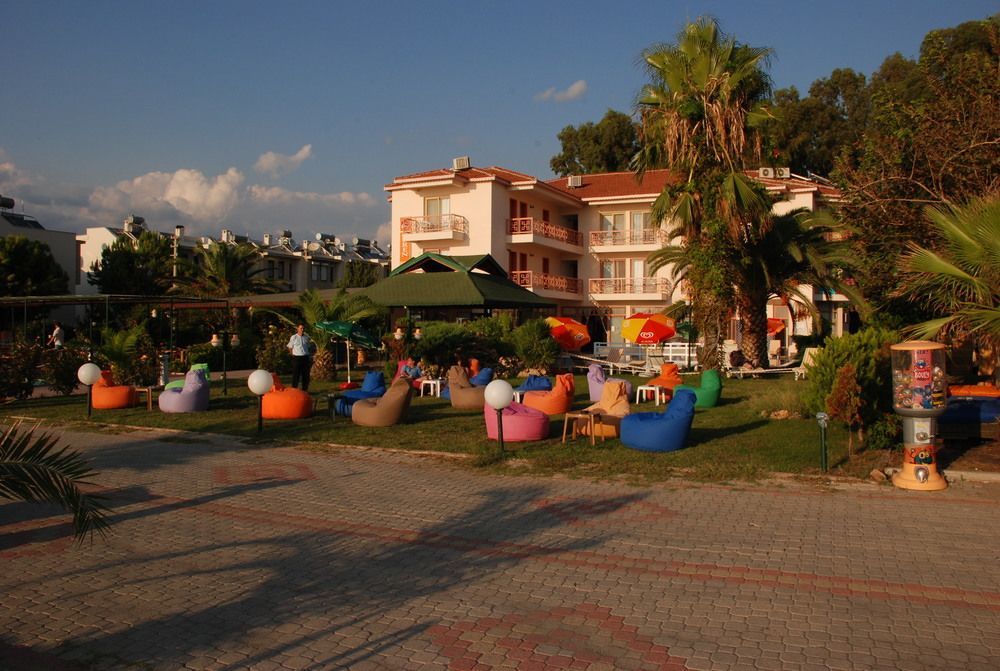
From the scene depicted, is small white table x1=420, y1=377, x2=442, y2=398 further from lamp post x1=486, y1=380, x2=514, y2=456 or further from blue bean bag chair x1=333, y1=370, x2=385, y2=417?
lamp post x1=486, y1=380, x2=514, y2=456

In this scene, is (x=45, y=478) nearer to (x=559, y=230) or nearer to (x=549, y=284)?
(x=549, y=284)

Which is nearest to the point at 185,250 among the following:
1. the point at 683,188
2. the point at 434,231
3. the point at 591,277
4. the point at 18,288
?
the point at 18,288

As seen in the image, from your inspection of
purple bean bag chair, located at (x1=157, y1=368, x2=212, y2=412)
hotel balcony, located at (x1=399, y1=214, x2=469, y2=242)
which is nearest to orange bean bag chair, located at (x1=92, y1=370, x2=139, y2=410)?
purple bean bag chair, located at (x1=157, y1=368, x2=212, y2=412)

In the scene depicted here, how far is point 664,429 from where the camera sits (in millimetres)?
11062

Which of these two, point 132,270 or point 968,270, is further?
point 132,270

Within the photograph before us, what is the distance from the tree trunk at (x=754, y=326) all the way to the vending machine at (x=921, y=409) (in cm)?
1518

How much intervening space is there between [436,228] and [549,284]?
6.37m

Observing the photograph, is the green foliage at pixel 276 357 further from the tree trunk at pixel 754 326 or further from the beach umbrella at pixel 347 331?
the tree trunk at pixel 754 326

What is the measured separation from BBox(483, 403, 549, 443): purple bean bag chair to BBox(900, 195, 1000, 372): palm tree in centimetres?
534

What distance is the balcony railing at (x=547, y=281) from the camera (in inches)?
1527

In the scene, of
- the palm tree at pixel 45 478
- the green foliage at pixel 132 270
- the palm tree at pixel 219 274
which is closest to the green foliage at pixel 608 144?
the palm tree at pixel 219 274

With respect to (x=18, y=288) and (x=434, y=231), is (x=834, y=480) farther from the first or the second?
(x=18, y=288)

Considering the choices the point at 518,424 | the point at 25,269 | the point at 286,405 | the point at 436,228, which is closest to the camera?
the point at 518,424

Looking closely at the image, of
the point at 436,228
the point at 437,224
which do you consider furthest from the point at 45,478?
the point at 437,224
